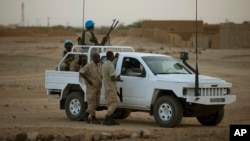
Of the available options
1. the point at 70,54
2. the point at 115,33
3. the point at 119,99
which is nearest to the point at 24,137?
the point at 119,99

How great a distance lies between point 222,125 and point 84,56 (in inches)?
150

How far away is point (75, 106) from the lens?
1867 cm

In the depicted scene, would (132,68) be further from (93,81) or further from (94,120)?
(94,120)

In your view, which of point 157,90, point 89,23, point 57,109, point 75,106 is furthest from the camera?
point 57,109

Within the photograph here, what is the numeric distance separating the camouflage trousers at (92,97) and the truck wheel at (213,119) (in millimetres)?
2444

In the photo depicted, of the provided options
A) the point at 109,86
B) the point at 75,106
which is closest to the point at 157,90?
the point at 109,86

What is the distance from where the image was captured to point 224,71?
38.4 metres

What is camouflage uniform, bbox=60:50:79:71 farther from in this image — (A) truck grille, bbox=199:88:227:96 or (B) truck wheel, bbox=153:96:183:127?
(A) truck grille, bbox=199:88:227:96

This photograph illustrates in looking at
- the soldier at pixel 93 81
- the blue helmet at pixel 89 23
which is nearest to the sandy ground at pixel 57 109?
the soldier at pixel 93 81

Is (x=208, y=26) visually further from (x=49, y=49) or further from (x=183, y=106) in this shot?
(x=183, y=106)

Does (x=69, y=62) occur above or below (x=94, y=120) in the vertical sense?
above

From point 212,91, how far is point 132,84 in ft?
6.10

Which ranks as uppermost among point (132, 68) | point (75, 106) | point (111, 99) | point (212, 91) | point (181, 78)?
point (132, 68)

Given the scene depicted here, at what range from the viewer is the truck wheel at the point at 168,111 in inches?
653
